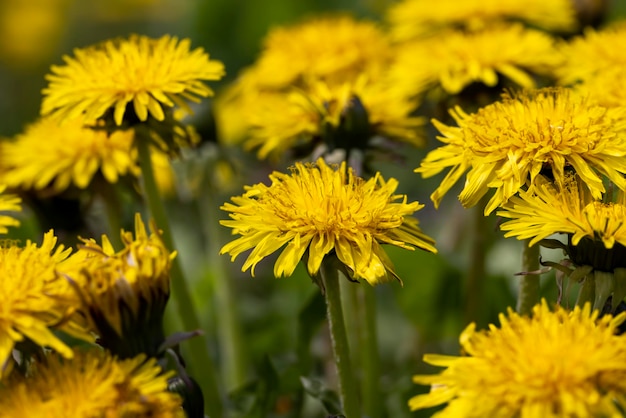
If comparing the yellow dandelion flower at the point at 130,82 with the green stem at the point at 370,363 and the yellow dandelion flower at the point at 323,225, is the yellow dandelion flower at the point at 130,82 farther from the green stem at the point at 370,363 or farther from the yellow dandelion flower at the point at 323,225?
the green stem at the point at 370,363

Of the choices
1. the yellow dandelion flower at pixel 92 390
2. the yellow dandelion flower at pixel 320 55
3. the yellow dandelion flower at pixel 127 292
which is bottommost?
the yellow dandelion flower at pixel 92 390

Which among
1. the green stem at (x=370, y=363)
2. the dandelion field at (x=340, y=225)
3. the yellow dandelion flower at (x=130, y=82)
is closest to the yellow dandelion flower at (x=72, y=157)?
the dandelion field at (x=340, y=225)

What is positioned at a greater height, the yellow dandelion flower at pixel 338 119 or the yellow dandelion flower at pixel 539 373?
the yellow dandelion flower at pixel 338 119

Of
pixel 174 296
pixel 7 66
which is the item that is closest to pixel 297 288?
pixel 174 296

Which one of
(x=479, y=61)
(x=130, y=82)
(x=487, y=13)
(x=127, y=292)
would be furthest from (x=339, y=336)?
(x=487, y=13)

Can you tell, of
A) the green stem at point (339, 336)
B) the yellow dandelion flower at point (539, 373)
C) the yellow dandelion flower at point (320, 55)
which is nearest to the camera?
the yellow dandelion flower at point (539, 373)

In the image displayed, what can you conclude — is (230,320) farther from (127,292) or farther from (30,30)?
(30,30)

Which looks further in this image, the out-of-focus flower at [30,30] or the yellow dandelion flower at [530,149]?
the out-of-focus flower at [30,30]
